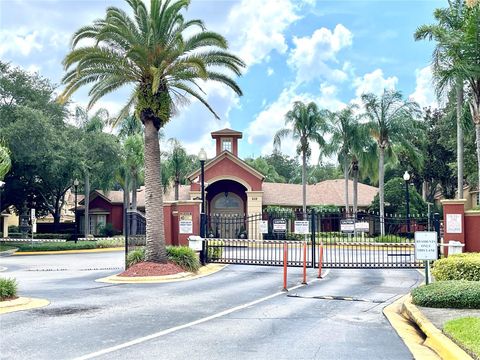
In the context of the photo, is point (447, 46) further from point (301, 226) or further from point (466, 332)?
point (466, 332)

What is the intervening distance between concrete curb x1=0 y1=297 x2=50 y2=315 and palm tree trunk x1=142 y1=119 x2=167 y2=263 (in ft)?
19.5

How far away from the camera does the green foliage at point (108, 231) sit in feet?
162

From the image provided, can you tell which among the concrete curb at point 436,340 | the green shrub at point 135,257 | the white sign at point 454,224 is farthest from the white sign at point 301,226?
the concrete curb at point 436,340

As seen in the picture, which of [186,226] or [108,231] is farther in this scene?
[108,231]

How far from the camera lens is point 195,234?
21.0 metres

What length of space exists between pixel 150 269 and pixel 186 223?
3.63 m

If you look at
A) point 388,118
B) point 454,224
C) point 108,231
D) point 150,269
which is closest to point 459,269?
point 454,224

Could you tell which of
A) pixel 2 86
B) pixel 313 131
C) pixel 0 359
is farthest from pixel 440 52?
pixel 2 86

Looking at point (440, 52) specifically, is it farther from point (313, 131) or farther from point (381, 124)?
point (313, 131)

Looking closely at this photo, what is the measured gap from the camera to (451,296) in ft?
34.6

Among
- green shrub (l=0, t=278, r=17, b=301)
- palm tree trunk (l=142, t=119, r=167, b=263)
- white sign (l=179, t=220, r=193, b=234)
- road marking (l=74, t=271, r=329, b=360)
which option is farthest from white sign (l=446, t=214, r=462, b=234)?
green shrub (l=0, t=278, r=17, b=301)

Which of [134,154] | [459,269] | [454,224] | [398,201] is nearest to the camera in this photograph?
[459,269]

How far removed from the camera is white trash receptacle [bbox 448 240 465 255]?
17438 millimetres

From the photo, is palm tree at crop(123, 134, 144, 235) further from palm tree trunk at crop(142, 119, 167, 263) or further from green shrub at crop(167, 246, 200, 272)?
green shrub at crop(167, 246, 200, 272)
